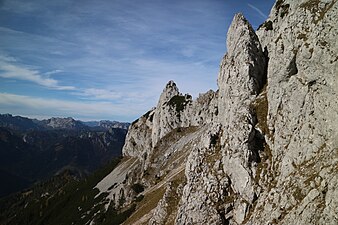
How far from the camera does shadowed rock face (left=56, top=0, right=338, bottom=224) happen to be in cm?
3597

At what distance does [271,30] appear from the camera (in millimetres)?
63000

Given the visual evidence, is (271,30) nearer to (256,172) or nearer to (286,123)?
(286,123)

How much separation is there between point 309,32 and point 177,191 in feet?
139

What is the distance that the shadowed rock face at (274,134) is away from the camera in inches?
1416

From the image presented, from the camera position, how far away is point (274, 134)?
46344 millimetres

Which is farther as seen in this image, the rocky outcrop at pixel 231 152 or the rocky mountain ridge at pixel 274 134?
the rocky outcrop at pixel 231 152

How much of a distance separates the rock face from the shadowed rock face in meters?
0.14

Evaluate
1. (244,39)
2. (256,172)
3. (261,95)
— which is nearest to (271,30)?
(244,39)

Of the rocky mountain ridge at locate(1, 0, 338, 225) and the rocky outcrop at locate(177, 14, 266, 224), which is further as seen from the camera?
the rocky outcrop at locate(177, 14, 266, 224)

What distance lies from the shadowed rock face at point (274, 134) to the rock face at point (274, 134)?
14 cm

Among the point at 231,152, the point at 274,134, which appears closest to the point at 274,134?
the point at 274,134

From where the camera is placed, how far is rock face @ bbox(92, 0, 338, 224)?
118ft

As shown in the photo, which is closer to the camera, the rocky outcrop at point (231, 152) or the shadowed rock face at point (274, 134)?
the shadowed rock face at point (274, 134)

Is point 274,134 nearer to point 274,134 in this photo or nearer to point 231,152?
point 274,134
